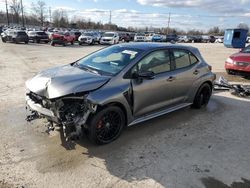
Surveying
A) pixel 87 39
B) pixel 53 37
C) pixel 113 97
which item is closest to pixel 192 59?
pixel 113 97

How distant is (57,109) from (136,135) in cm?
163

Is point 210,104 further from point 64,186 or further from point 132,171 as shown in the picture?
point 64,186

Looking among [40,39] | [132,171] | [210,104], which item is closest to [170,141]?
[132,171]

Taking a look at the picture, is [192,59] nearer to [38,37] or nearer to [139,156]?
[139,156]

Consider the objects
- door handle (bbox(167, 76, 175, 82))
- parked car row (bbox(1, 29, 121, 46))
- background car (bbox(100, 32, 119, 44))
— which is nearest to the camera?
door handle (bbox(167, 76, 175, 82))

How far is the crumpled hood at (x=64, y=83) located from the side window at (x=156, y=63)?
796 millimetres

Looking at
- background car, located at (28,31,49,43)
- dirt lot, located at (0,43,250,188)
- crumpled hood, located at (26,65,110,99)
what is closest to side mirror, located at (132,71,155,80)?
crumpled hood, located at (26,65,110,99)

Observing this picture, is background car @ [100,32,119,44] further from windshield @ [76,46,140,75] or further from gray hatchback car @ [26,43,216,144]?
windshield @ [76,46,140,75]

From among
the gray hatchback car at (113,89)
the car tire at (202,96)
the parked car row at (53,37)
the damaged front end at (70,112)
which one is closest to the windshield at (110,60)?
the gray hatchback car at (113,89)

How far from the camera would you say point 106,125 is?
14.2 feet

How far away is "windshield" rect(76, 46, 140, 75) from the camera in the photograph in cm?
470

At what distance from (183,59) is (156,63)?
3.25 ft

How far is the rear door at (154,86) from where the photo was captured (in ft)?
15.3

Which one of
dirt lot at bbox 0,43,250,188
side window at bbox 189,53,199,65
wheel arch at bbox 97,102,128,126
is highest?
side window at bbox 189,53,199,65
